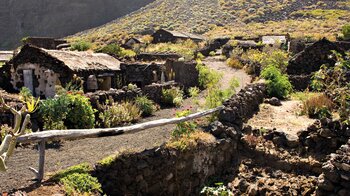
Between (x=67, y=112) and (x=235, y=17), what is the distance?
228 ft

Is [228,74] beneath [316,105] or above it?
beneath

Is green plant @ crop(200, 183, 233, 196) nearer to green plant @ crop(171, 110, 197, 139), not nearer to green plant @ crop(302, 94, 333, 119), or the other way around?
green plant @ crop(171, 110, 197, 139)

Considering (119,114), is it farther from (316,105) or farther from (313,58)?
(313,58)

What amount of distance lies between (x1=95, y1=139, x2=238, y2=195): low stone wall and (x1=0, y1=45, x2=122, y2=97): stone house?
10460mm

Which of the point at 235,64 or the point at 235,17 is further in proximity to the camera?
the point at 235,17

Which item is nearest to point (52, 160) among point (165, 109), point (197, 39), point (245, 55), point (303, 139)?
point (303, 139)

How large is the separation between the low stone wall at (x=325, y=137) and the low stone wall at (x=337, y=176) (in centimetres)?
195

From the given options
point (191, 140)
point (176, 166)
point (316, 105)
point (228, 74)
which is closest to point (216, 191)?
point (176, 166)

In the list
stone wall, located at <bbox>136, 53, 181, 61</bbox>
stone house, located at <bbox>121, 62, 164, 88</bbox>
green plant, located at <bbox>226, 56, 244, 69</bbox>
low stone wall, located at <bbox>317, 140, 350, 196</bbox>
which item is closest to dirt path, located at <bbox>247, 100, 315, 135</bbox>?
low stone wall, located at <bbox>317, 140, 350, 196</bbox>

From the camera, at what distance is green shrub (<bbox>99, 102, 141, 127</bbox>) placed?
48.7 feet

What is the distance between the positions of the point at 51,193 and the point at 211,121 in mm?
6780

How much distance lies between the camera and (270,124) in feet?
48.8

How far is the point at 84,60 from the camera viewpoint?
72.3 ft

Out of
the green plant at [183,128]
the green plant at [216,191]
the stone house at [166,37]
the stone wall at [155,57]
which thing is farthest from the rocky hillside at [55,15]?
the green plant at [216,191]
